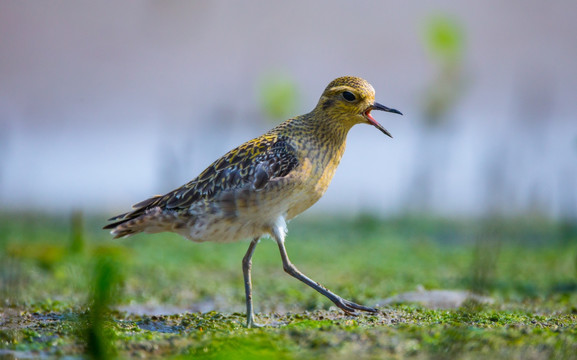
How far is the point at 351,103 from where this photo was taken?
6.00 meters

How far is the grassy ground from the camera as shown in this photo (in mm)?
4164

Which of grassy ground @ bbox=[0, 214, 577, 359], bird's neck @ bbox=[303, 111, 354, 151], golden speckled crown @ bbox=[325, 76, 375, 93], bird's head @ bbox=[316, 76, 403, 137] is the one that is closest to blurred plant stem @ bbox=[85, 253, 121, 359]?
grassy ground @ bbox=[0, 214, 577, 359]

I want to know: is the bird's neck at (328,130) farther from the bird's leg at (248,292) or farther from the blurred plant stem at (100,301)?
the blurred plant stem at (100,301)

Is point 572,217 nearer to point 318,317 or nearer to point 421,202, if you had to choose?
point 421,202

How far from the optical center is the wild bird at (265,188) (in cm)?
558

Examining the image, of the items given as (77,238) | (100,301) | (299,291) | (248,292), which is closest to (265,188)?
(248,292)

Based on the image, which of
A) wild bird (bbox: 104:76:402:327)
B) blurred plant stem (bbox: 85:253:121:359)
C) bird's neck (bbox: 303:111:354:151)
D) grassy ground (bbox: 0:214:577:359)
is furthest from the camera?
bird's neck (bbox: 303:111:354:151)

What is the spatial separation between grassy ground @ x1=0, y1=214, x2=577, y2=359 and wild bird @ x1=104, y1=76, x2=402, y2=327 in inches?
25.7

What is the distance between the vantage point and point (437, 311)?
573 cm

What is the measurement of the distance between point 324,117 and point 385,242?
17.4 ft

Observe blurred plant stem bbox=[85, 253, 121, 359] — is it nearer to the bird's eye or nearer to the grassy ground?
the grassy ground

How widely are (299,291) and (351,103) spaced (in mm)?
2672

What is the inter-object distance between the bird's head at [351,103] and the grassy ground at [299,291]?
1652mm

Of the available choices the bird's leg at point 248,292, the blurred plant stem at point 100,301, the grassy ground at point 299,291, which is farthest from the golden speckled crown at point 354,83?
the blurred plant stem at point 100,301
